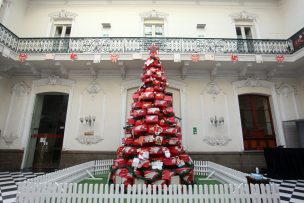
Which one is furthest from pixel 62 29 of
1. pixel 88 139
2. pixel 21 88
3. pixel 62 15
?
pixel 88 139

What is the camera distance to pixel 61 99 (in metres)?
9.18

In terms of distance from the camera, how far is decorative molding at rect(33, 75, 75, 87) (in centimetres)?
867

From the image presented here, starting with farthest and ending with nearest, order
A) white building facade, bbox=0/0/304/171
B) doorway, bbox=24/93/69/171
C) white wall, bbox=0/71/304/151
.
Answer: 1. doorway, bbox=24/93/69/171
2. white wall, bbox=0/71/304/151
3. white building facade, bbox=0/0/304/171

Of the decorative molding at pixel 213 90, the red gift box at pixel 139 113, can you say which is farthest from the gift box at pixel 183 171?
Result: the decorative molding at pixel 213 90

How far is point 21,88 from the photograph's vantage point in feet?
28.6

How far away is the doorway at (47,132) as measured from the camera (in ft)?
27.6

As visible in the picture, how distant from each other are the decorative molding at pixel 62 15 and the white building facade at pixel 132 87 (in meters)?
0.81

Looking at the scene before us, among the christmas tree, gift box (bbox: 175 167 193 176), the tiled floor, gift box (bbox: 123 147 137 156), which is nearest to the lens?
the tiled floor

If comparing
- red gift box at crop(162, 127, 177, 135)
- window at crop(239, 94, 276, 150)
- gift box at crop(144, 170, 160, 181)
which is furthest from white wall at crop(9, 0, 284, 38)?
gift box at crop(144, 170, 160, 181)

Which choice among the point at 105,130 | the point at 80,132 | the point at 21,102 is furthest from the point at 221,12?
the point at 21,102

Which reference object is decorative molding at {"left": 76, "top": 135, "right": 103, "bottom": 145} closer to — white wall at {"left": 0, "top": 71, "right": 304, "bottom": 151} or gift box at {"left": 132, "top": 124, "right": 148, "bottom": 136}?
white wall at {"left": 0, "top": 71, "right": 304, "bottom": 151}

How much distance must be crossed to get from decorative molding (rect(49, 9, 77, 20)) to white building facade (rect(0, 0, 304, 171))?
31.8 inches

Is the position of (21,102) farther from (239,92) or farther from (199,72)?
(239,92)

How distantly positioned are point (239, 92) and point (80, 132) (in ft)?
25.8
